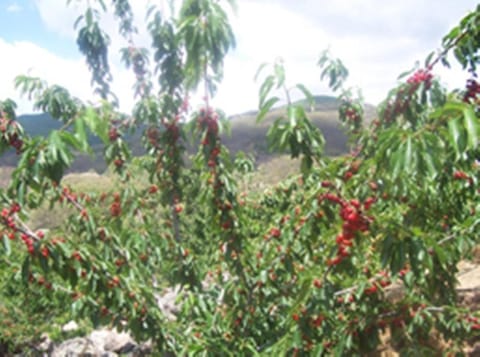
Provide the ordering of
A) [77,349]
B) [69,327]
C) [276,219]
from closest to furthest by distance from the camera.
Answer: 1. [276,219]
2. [77,349]
3. [69,327]

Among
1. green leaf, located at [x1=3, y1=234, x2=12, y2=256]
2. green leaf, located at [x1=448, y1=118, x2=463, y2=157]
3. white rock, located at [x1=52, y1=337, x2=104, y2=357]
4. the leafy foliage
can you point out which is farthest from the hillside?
green leaf, located at [x1=448, y1=118, x2=463, y2=157]

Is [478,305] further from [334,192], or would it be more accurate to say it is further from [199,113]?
[199,113]

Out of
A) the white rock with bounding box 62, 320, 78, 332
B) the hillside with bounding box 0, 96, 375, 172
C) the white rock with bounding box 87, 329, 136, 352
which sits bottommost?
the white rock with bounding box 62, 320, 78, 332

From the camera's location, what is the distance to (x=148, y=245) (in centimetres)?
371

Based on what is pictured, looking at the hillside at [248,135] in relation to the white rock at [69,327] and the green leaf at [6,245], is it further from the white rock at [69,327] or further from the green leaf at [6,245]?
the green leaf at [6,245]

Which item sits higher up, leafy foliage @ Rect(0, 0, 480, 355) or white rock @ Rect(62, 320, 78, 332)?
leafy foliage @ Rect(0, 0, 480, 355)

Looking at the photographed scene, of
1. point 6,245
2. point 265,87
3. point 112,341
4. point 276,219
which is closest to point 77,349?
point 112,341

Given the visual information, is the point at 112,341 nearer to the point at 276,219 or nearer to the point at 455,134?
the point at 276,219

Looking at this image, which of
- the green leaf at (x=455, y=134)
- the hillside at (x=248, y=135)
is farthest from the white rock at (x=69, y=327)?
the hillside at (x=248, y=135)

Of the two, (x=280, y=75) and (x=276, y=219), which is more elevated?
(x=280, y=75)

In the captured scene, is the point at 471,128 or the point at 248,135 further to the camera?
the point at 248,135

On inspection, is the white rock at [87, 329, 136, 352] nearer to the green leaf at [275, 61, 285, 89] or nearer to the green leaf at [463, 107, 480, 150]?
the green leaf at [275, 61, 285, 89]

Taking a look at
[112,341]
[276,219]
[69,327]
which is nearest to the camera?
[276,219]

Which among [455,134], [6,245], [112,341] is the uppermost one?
[455,134]
